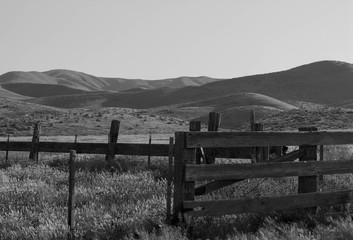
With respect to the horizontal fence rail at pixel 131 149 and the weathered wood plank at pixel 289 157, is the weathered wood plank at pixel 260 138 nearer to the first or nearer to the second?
the weathered wood plank at pixel 289 157

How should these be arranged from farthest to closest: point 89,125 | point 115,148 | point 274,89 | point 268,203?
point 274,89 → point 89,125 → point 115,148 → point 268,203

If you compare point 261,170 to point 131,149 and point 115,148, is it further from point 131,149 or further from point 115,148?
point 115,148

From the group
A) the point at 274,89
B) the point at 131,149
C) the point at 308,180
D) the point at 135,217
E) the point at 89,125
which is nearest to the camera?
the point at 135,217

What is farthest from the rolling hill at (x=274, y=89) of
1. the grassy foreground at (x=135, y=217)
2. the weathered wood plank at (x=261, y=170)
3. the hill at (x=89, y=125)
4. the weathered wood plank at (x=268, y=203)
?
the weathered wood plank at (x=268, y=203)

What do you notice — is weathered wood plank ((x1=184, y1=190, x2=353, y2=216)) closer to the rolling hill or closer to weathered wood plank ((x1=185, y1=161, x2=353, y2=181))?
weathered wood plank ((x1=185, y1=161, x2=353, y2=181))

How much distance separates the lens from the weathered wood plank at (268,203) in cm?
676

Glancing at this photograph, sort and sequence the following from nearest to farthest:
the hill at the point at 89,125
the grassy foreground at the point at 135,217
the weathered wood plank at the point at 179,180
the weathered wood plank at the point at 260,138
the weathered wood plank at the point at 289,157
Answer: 1. the grassy foreground at the point at 135,217
2. the weathered wood plank at the point at 179,180
3. the weathered wood plank at the point at 260,138
4. the weathered wood plank at the point at 289,157
5. the hill at the point at 89,125

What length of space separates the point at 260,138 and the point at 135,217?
7.02ft

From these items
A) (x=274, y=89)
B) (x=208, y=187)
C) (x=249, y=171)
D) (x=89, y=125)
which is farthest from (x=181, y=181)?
(x=274, y=89)

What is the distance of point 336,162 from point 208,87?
16521 centimetres

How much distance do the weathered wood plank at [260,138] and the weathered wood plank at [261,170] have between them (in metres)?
0.31

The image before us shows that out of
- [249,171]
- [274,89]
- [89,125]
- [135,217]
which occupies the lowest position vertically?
[89,125]

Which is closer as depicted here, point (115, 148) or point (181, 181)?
point (181, 181)

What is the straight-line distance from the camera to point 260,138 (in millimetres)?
7254
